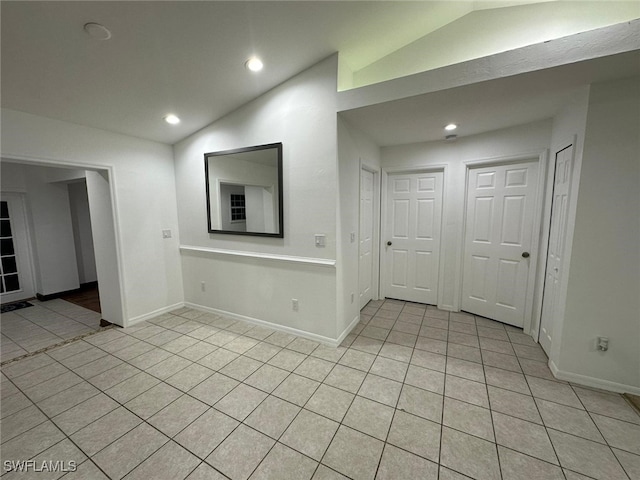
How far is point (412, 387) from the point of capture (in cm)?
207

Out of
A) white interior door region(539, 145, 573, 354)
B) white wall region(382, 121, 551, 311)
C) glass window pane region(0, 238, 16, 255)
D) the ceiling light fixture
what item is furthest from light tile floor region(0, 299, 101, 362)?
white interior door region(539, 145, 573, 354)

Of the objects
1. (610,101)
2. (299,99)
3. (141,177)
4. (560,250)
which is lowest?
(560,250)

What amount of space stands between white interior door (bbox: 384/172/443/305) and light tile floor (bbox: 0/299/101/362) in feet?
13.5

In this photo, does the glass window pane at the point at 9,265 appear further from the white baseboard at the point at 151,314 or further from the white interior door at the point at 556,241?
the white interior door at the point at 556,241

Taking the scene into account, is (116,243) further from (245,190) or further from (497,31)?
(497,31)

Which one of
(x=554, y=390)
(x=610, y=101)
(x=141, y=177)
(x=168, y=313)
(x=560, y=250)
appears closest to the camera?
(x=610, y=101)

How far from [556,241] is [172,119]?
13.6ft

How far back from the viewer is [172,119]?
2932 millimetres

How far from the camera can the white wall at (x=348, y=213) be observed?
2.60m

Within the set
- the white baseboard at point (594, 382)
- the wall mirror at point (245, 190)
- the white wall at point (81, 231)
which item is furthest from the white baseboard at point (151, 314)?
the white baseboard at point (594, 382)

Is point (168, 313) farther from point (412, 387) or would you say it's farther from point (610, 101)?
point (610, 101)

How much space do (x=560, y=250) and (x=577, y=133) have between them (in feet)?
3.19

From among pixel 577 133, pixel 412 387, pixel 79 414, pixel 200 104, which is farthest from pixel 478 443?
pixel 200 104

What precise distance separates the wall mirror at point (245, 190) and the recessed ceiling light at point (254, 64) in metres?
0.68
